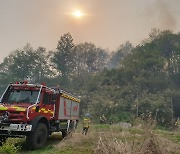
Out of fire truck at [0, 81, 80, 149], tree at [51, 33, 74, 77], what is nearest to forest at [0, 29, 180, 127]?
tree at [51, 33, 74, 77]

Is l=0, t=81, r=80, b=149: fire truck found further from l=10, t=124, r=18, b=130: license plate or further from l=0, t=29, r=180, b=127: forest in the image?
l=0, t=29, r=180, b=127: forest

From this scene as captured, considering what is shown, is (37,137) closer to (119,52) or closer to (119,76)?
(119,76)

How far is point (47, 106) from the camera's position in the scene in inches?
513

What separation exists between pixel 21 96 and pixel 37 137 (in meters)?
2.15

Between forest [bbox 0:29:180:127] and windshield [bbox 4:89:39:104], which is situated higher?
forest [bbox 0:29:180:127]

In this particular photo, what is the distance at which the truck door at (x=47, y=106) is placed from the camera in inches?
501

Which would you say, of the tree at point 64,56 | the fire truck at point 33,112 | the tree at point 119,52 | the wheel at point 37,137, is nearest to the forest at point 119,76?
the tree at point 64,56

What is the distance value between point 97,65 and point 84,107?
3450 centimetres

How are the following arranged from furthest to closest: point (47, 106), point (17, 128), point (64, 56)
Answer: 1. point (64, 56)
2. point (47, 106)
3. point (17, 128)

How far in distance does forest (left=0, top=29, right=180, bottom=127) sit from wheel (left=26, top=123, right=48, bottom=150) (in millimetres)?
9535

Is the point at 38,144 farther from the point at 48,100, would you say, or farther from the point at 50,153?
the point at 48,100

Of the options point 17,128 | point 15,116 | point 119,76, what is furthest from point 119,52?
point 17,128

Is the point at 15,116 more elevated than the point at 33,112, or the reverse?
the point at 33,112

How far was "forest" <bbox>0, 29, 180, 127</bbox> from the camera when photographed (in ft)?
121
